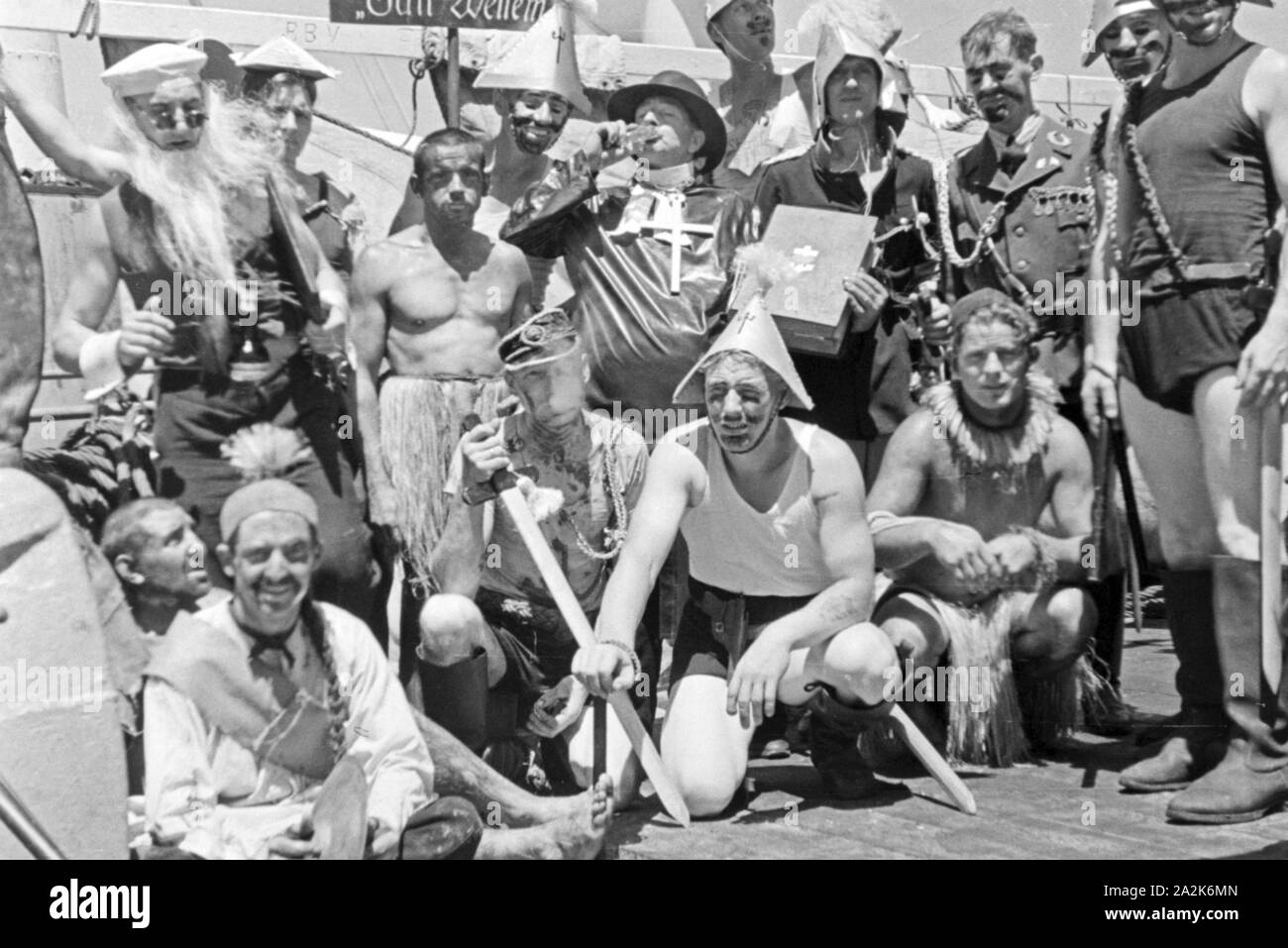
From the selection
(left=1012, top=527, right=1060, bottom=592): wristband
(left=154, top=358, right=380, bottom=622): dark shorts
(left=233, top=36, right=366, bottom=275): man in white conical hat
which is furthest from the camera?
(left=1012, top=527, right=1060, bottom=592): wristband

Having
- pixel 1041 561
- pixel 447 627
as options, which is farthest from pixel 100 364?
pixel 1041 561

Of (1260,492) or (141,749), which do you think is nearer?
(141,749)

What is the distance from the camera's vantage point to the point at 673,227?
5.23 m

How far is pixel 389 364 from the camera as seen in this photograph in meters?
4.89

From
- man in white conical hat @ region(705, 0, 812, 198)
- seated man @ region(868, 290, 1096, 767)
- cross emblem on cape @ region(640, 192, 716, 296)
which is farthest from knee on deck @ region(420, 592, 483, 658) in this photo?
man in white conical hat @ region(705, 0, 812, 198)

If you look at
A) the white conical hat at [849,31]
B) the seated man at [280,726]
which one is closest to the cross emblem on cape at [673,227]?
the white conical hat at [849,31]

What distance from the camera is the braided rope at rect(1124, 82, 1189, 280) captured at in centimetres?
500

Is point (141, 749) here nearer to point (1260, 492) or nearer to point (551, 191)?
point (551, 191)

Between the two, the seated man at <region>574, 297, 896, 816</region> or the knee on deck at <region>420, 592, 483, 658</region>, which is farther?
the seated man at <region>574, 297, 896, 816</region>

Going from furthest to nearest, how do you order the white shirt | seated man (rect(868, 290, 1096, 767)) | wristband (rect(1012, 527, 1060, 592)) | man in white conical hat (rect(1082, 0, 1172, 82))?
wristband (rect(1012, 527, 1060, 592))
seated man (rect(868, 290, 1096, 767))
man in white conical hat (rect(1082, 0, 1172, 82))
the white shirt

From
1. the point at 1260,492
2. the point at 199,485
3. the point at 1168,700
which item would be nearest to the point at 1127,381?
the point at 1260,492

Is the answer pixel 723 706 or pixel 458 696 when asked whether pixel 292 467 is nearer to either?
pixel 458 696

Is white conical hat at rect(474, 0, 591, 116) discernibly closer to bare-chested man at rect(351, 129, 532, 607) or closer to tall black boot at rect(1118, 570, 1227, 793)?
bare-chested man at rect(351, 129, 532, 607)
